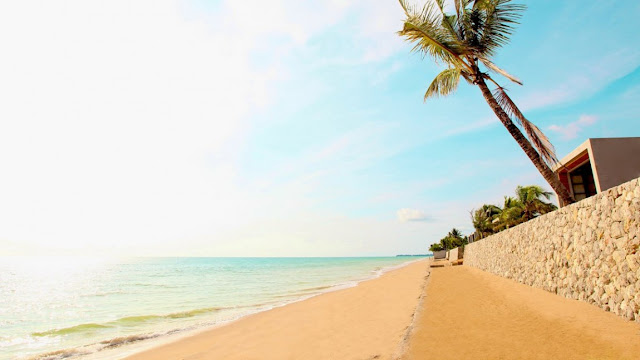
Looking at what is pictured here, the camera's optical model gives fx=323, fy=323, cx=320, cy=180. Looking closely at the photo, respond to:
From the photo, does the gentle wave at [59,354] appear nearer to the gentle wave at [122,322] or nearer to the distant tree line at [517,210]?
the gentle wave at [122,322]

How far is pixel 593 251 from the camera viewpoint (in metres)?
6.36

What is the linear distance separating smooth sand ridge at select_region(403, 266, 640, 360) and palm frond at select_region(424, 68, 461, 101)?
6.72 metres

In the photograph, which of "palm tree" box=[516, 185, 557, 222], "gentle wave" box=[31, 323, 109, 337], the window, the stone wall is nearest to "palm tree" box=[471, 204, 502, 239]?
"palm tree" box=[516, 185, 557, 222]

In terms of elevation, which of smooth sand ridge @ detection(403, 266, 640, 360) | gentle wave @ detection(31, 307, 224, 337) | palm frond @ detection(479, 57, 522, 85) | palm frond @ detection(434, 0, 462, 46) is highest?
palm frond @ detection(434, 0, 462, 46)

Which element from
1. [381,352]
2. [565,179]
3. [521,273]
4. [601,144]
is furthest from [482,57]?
[565,179]

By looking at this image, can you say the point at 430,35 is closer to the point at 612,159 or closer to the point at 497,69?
the point at 497,69

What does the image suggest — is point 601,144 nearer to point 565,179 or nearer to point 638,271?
point 565,179

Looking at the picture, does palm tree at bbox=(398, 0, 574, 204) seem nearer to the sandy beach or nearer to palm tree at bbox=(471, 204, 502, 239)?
the sandy beach

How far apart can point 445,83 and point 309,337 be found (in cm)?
900

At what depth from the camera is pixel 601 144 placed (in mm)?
11656

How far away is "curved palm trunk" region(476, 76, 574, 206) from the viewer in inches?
350

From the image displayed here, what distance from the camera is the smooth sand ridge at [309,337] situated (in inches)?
235

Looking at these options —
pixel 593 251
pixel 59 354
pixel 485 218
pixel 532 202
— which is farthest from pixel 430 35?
pixel 485 218

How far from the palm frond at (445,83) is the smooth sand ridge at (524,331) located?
22.0 feet
